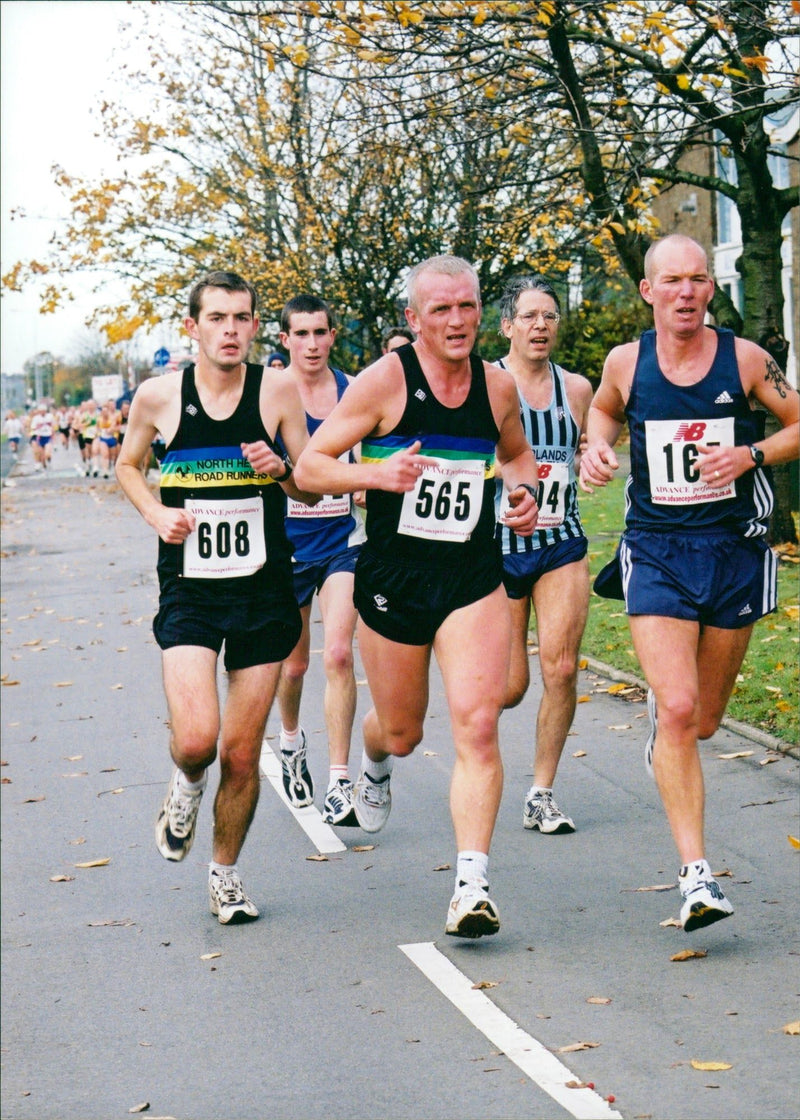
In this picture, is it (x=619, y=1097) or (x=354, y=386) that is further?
(x=354, y=386)

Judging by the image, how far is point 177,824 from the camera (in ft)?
20.1

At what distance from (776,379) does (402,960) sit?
7.83 ft

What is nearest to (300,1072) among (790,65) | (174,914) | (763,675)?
(174,914)

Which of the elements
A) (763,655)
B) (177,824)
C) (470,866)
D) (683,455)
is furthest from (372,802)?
(763,655)

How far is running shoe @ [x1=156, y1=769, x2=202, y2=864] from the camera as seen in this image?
611cm

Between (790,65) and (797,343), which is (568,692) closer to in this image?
(790,65)

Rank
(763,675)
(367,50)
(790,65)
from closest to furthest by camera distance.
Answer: (763,675)
(790,65)
(367,50)

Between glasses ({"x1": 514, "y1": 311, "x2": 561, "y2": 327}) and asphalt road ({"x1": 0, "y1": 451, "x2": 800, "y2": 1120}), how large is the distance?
2.19 metres

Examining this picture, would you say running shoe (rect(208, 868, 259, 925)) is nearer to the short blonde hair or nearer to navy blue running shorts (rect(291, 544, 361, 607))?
navy blue running shorts (rect(291, 544, 361, 607))

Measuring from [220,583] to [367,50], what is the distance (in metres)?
8.16

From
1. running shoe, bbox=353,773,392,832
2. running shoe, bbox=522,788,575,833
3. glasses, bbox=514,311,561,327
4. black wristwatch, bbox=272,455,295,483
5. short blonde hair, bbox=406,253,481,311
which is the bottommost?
running shoe, bbox=522,788,575,833

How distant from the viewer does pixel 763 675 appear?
1057 cm

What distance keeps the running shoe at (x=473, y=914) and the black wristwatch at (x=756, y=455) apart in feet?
5.56

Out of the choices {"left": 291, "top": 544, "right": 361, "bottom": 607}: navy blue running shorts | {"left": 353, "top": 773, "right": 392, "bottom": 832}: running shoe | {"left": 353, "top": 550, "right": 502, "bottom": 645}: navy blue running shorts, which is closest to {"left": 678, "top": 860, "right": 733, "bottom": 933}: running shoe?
{"left": 353, "top": 550, "right": 502, "bottom": 645}: navy blue running shorts
